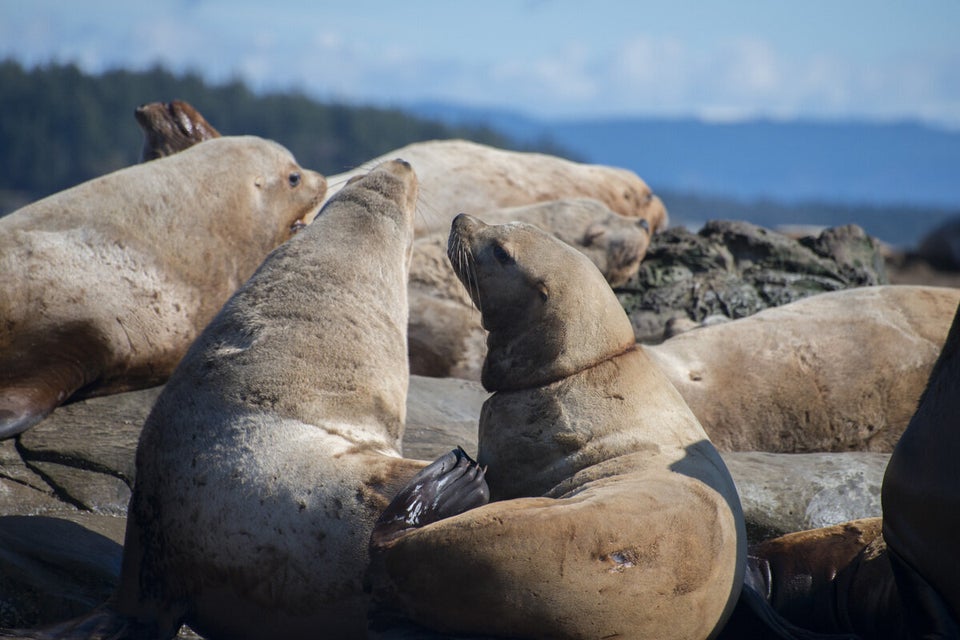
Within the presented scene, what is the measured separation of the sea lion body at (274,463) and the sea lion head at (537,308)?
428mm

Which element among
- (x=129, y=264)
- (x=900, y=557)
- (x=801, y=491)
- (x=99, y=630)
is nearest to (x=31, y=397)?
(x=129, y=264)

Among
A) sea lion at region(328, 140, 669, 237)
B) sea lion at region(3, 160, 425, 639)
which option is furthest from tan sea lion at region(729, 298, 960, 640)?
sea lion at region(328, 140, 669, 237)

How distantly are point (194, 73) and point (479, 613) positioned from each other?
101590 millimetres

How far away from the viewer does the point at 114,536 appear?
4711mm

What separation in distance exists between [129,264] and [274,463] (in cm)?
265

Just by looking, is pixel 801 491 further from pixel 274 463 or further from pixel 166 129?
pixel 166 129

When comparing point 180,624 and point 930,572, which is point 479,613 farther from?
point 930,572

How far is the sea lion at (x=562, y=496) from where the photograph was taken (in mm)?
3307

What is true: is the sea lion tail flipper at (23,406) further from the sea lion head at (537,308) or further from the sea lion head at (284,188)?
the sea lion head at (537,308)

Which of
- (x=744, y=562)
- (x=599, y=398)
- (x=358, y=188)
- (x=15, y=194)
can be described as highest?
(x=358, y=188)

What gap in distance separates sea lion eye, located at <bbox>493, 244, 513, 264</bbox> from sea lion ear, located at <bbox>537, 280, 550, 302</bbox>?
0.21 meters

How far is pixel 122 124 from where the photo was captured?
90250 mm

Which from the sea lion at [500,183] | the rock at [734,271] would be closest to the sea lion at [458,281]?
the rock at [734,271]

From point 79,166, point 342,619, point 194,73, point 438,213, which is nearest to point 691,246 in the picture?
point 438,213
